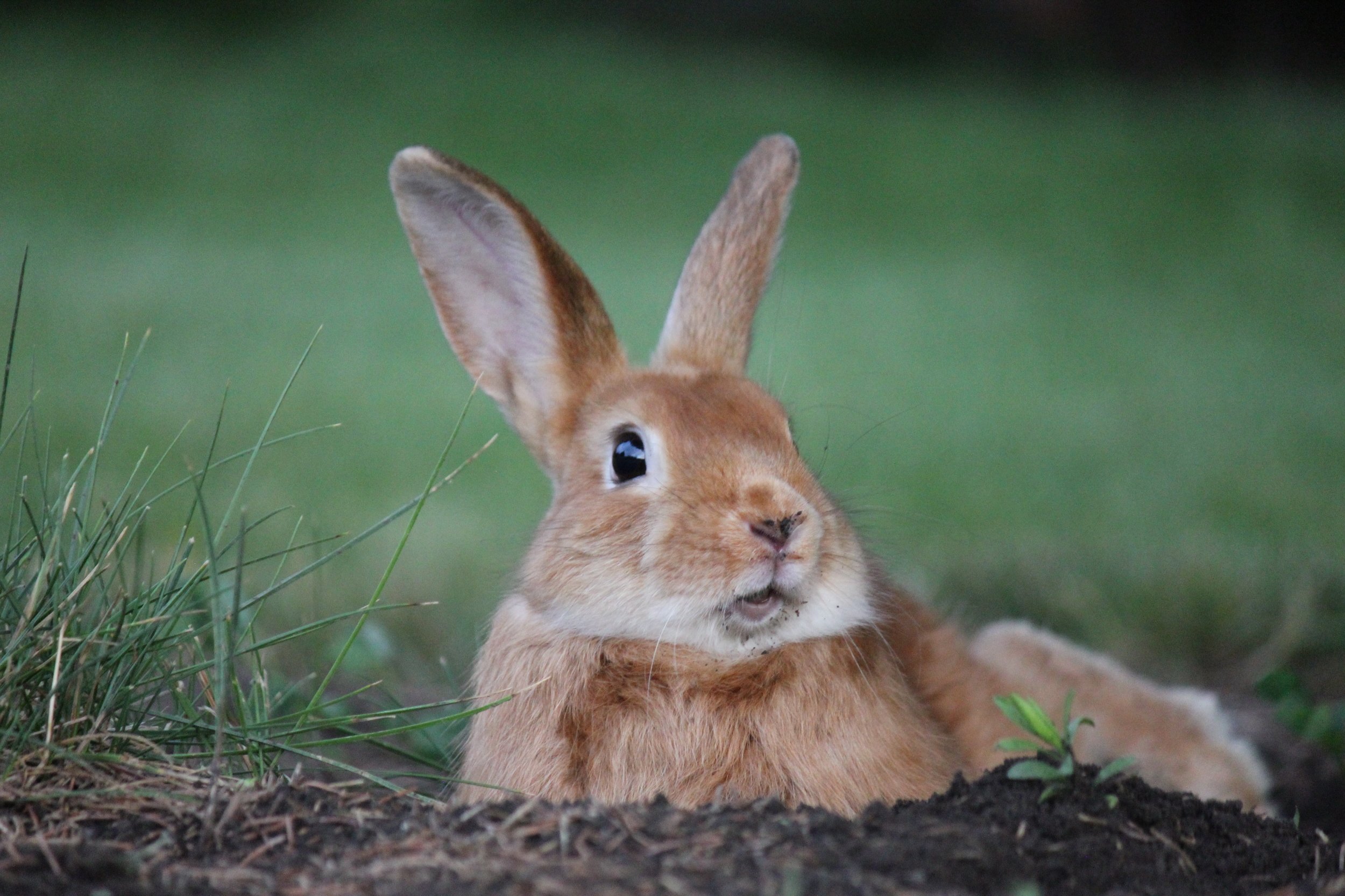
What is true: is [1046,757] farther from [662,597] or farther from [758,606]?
[662,597]

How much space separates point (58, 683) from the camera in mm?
2189

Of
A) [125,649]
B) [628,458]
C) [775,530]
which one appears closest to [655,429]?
[628,458]

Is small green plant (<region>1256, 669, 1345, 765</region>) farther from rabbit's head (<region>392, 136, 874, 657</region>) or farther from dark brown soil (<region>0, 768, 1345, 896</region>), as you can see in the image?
rabbit's head (<region>392, 136, 874, 657</region>)

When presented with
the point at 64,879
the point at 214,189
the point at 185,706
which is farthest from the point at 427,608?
the point at 214,189

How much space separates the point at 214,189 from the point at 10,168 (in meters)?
0.97

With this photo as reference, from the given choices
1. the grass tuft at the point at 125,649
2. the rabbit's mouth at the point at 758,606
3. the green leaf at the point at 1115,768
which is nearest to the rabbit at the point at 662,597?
the rabbit's mouth at the point at 758,606

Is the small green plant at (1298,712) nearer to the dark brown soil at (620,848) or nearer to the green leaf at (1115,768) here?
the dark brown soil at (620,848)

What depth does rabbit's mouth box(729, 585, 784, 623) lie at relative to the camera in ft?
8.35

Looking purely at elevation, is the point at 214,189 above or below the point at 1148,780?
above

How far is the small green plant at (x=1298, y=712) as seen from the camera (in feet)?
11.3

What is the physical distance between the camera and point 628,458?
9.55 ft

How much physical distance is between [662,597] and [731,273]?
4.25 feet

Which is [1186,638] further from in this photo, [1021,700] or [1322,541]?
[1021,700]

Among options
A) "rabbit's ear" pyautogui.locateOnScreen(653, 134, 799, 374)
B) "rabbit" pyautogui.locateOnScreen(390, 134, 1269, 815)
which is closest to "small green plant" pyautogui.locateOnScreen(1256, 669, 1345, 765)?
"rabbit" pyautogui.locateOnScreen(390, 134, 1269, 815)
